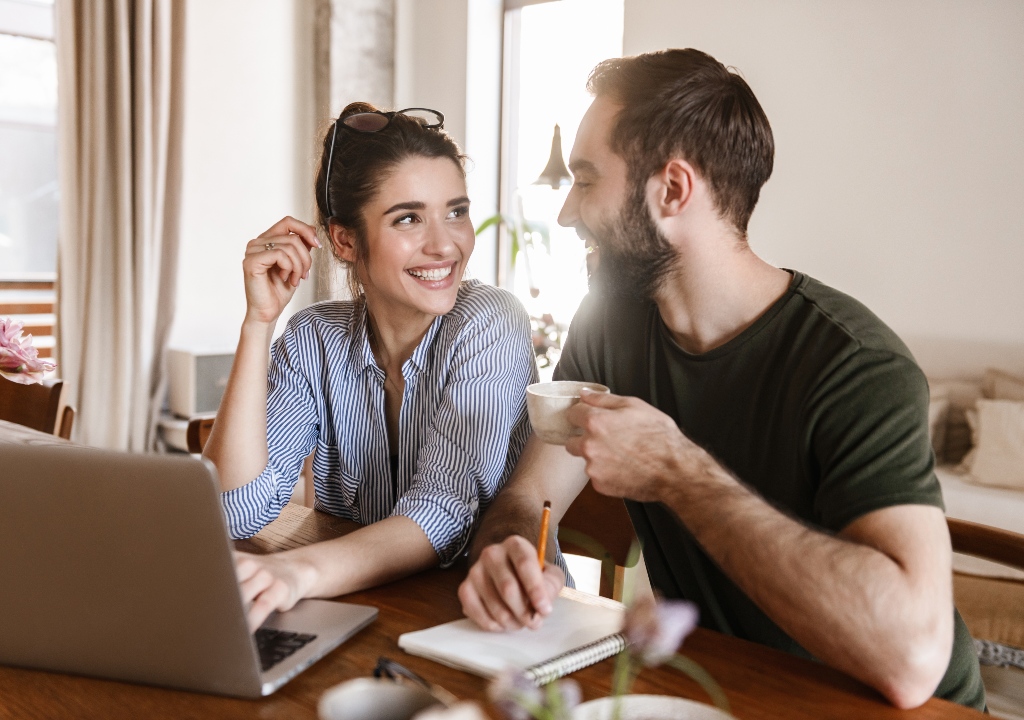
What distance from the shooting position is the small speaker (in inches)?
155

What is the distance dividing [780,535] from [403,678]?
16.9 inches


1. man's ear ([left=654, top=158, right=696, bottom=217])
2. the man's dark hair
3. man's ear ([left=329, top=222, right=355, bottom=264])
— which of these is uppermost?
the man's dark hair

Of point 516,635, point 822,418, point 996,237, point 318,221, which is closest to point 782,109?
point 996,237

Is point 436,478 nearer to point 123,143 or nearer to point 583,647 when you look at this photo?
point 583,647

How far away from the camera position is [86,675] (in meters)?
0.81

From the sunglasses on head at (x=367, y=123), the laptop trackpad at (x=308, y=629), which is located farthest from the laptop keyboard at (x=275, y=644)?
the sunglasses on head at (x=367, y=123)

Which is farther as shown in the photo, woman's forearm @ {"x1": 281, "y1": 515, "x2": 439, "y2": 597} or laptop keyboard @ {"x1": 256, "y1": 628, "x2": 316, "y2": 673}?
woman's forearm @ {"x1": 281, "y1": 515, "x2": 439, "y2": 597}

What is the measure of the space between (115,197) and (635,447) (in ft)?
11.5

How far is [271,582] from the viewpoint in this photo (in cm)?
96

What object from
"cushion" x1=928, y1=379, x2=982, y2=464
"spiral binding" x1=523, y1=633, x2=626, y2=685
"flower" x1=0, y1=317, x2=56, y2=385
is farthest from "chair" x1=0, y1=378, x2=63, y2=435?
"cushion" x1=928, y1=379, x2=982, y2=464

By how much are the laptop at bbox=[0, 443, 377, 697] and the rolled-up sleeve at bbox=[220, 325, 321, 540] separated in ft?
1.84

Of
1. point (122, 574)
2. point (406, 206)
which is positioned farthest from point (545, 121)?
point (122, 574)

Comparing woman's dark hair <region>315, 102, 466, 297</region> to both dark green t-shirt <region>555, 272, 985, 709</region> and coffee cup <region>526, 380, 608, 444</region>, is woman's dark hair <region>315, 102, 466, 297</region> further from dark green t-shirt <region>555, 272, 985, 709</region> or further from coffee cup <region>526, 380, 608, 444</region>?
coffee cup <region>526, 380, 608, 444</region>

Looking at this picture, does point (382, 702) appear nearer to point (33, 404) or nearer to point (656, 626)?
point (656, 626)
